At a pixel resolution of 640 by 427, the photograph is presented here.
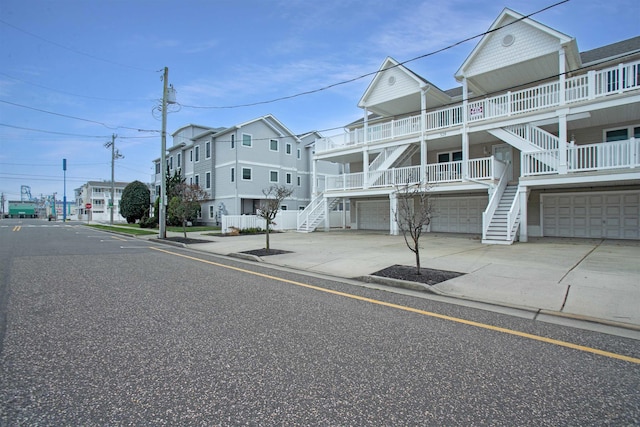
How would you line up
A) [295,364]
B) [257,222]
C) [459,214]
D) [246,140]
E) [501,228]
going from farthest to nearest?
[246,140]
[257,222]
[459,214]
[501,228]
[295,364]

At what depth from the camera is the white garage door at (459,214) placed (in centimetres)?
1877

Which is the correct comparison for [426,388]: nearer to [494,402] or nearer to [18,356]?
[494,402]

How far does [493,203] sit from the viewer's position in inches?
577

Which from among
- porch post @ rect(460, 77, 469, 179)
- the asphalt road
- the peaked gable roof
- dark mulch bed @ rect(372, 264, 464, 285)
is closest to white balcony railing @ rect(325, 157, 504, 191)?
porch post @ rect(460, 77, 469, 179)

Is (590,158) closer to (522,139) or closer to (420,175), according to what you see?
(522,139)

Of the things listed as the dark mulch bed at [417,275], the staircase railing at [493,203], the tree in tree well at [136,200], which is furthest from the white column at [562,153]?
the tree in tree well at [136,200]

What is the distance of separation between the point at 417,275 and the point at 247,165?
80.2 ft

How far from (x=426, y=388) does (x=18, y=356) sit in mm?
3982

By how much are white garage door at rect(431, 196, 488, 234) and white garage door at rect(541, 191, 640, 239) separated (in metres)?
3.10

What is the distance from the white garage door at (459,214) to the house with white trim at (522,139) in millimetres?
56

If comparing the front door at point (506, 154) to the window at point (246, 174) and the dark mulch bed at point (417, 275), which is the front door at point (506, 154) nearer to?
the dark mulch bed at point (417, 275)

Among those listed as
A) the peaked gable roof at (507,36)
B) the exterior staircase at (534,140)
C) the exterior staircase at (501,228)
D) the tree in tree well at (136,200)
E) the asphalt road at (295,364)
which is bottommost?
the asphalt road at (295,364)

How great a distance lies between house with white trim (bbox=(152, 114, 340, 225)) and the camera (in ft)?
96.3

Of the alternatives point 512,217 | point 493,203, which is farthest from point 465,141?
point 512,217
